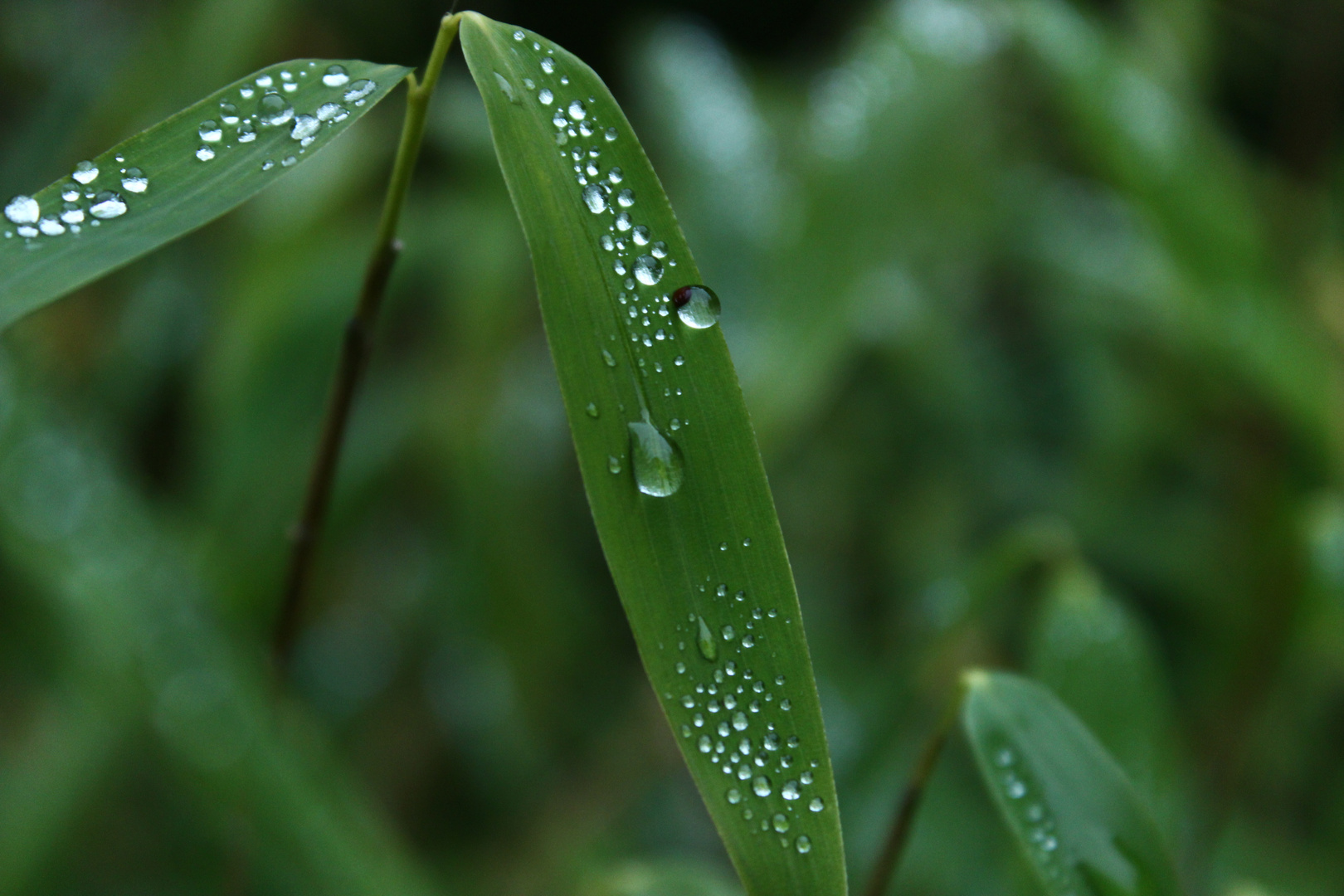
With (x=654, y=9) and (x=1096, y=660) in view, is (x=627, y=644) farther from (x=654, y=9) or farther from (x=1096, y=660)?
(x=654, y=9)

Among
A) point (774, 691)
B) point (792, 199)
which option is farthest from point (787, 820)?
point (792, 199)

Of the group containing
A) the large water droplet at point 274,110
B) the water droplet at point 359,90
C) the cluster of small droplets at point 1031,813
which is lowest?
the cluster of small droplets at point 1031,813

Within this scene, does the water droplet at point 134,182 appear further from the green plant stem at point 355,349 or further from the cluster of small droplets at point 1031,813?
the cluster of small droplets at point 1031,813

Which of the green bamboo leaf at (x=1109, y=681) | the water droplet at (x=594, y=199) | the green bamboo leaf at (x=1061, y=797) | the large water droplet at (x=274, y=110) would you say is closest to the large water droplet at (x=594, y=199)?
the water droplet at (x=594, y=199)

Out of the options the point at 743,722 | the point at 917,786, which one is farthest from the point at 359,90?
the point at 917,786

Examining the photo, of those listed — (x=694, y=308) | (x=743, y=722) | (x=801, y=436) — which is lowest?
(x=801, y=436)

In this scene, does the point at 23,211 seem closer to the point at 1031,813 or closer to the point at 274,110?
the point at 274,110
